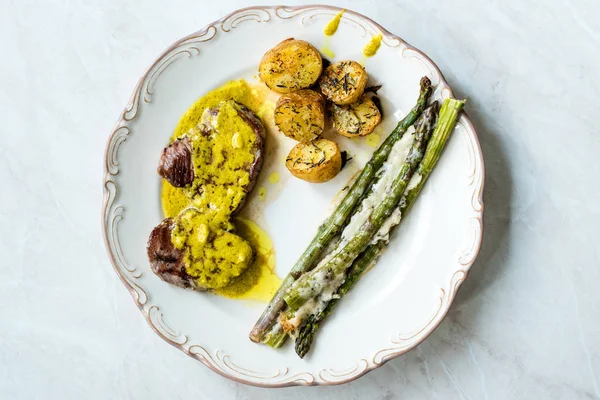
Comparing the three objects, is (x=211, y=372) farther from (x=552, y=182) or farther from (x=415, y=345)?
(x=552, y=182)

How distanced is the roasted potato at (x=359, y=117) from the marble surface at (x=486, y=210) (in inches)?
26.7

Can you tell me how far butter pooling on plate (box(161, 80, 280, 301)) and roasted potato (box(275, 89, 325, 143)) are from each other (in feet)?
0.92

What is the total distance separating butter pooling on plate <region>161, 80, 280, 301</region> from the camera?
4.01 m

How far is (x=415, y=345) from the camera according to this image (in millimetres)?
3902

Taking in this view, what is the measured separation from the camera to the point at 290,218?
4191 mm

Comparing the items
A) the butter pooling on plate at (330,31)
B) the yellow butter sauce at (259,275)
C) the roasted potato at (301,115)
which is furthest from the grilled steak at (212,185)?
the butter pooling on plate at (330,31)

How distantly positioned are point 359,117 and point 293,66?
56 centimetres

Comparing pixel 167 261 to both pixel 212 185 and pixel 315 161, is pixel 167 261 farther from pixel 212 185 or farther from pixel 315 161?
pixel 315 161

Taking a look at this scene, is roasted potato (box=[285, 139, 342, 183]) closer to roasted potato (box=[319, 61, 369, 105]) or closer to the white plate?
the white plate

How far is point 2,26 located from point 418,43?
3.18 meters

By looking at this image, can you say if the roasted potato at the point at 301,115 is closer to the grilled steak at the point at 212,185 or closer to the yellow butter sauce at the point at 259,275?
the grilled steak at the point at 212,185

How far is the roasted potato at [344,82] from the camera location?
3885mm

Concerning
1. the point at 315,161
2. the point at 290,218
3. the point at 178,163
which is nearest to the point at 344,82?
the point at 315,161

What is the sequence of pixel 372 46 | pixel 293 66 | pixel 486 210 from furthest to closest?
pixel 486 210, pixel 372 46, pixel 293 66
